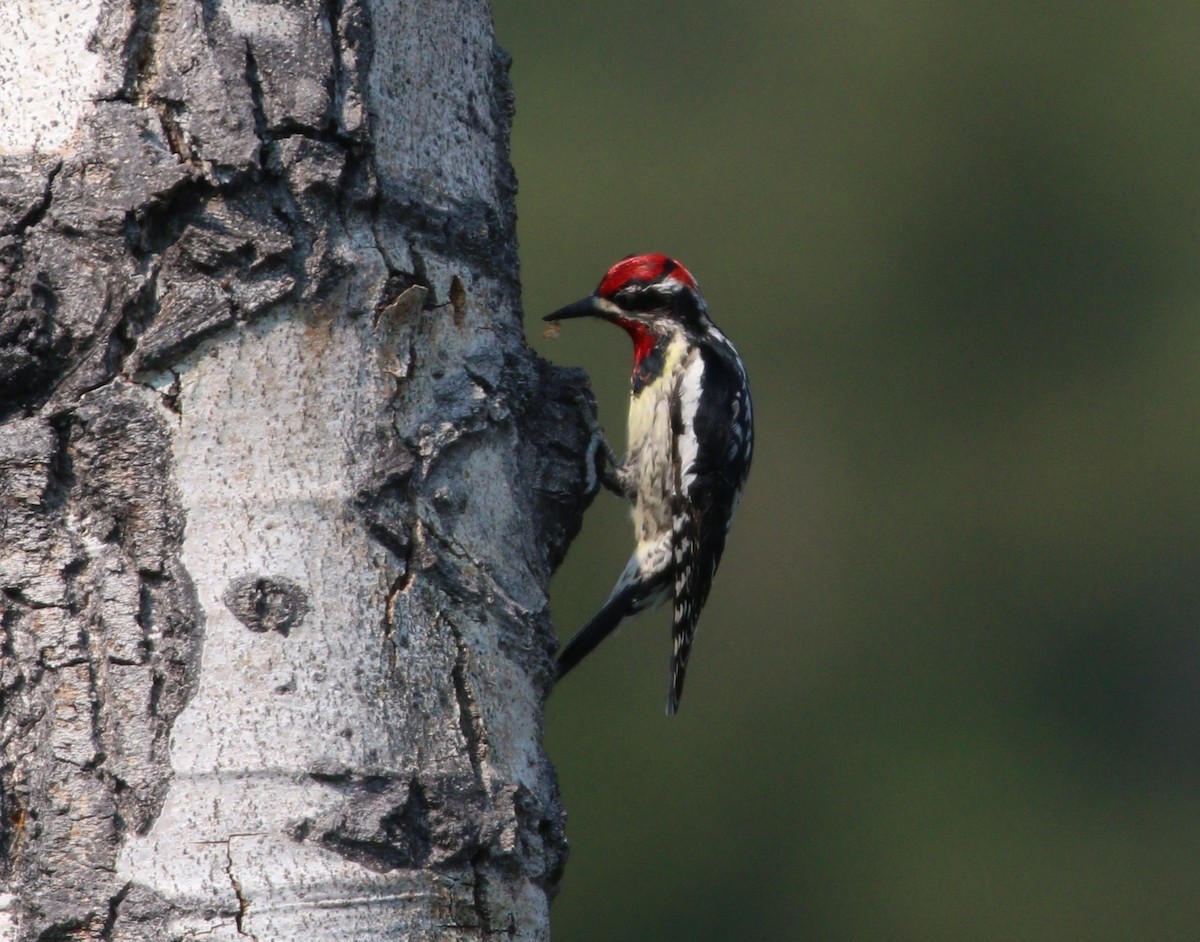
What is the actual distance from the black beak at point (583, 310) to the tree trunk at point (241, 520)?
1.92 metres

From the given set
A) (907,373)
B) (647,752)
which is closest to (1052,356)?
(907,373)

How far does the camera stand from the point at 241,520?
1794 mm

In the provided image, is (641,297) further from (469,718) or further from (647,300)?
(469,718)

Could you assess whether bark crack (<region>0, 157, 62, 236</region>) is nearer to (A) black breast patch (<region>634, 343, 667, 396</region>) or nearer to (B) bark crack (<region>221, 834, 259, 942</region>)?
(B) bark crack (<region>221, 834, 259, 942</region>)

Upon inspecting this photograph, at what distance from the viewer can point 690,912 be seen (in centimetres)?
1008

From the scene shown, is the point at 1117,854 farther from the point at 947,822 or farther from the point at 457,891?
the point at 457,891

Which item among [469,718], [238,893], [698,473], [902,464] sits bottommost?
[238,893]

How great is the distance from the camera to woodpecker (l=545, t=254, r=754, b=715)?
13.4ft

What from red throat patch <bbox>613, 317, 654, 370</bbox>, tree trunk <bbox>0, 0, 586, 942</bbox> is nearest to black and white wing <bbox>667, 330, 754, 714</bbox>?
red throat patch <bbox>613, 317, 654, 370</bbox>

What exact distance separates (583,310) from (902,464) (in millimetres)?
9411

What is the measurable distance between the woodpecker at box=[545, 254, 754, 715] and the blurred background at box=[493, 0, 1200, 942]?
18.1ft

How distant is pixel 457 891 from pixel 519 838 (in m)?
0.10

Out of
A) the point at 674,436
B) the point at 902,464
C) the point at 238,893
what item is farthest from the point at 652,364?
the point at 902,464

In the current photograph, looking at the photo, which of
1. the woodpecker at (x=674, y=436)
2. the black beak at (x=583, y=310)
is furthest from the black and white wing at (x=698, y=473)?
the black beak at (x=583, y=310)
